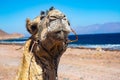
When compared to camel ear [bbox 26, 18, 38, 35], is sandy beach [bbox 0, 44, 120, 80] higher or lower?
lower

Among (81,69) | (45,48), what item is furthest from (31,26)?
(81,69)

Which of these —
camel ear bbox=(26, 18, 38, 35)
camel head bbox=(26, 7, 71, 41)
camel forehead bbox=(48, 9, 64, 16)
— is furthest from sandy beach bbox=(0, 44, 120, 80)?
camel forehead bbox=(48, 9, 64, 16)

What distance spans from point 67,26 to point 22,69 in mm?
646

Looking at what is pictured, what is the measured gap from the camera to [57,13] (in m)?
2.52

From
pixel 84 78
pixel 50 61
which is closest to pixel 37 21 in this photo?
pixel 50 61

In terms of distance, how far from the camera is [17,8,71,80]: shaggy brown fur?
2461 millimetres

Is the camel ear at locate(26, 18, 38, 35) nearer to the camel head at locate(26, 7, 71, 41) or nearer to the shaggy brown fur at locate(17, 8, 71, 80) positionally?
the shaggy brown fur at locate(17, 8, 71, 80)

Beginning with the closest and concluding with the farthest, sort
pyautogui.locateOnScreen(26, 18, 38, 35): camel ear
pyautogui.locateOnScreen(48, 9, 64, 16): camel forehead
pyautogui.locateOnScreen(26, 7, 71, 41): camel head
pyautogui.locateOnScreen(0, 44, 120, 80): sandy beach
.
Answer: pyautogui.locateOnScreen(26, 7, 71, 41): camel head
pyautogui.locateOnScreen(48, 9, 64, 16): camel forehead
pyautogui.locateOnScreen(26, 18, 38, 35): camel ear
pyautogui.locateOnScreen(0, 44, 120, 80): sandy beach

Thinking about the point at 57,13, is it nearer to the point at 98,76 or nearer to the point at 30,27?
the point at 30,27

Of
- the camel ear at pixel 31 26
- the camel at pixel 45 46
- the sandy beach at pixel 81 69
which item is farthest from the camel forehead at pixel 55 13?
the sandy beach at pixel 81 69

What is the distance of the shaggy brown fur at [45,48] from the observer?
246 centimetres

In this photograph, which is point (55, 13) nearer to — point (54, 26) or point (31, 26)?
point (54, 26)

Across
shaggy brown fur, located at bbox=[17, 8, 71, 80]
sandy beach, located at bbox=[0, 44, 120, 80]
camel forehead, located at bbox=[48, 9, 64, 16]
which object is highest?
camel forehead, located at bbox=[48, 9, 64, 16]

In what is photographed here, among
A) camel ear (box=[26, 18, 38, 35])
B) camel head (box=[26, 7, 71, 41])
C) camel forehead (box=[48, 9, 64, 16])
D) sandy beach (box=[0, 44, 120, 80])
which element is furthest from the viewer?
sandy beach (box=[0, 44, 120, 80])
